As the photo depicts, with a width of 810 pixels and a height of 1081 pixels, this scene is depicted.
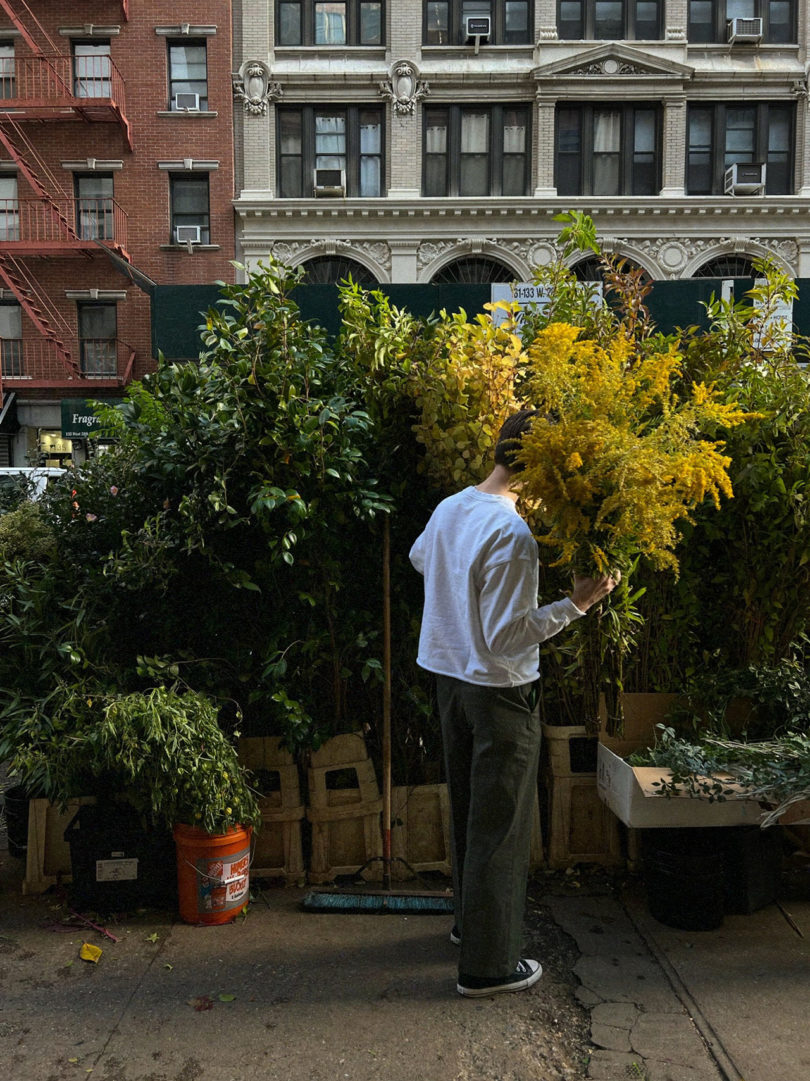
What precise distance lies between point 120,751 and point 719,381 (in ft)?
10.3

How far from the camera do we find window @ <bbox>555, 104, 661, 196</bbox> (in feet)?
66.0

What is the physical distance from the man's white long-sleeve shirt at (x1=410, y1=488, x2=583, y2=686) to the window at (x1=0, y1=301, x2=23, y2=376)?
20.3 metres

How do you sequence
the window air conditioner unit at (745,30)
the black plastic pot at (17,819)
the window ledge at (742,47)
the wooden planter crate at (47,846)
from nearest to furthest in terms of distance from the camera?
the wooden planter crate at (47,846) < the black plastic pot at (17,819) < the window air conditioner unit at (745,30) < the window ledge at (742,47)

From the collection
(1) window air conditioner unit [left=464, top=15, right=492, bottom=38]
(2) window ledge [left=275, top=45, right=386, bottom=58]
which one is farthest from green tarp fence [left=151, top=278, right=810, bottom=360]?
(1) window air conditioner unit [left=464, top=15, right=492, bottom=38]

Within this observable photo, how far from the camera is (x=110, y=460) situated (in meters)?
4.48

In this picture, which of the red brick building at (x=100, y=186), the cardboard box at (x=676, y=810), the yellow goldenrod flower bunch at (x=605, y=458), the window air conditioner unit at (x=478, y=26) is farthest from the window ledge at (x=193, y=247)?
the cardboard box at (x=676, y=810)

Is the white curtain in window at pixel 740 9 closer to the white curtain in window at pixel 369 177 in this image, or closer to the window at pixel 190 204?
the white curtain in window at pixel 369 177

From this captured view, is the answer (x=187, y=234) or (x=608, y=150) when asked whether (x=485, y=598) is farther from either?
(x=608, y=150)

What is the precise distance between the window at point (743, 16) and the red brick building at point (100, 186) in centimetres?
1094

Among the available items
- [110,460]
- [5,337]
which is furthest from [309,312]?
[110,460]

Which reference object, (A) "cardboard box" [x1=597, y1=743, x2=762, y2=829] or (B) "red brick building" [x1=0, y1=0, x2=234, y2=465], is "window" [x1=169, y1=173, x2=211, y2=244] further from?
(A) "cardboard box" [x1=597, y1=743, x2=762, y2=829]

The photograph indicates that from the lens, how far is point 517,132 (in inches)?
795

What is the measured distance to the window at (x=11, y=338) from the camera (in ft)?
68.1

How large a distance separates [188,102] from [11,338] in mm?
6976
